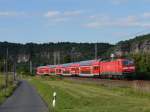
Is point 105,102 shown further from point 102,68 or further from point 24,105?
point 102,68

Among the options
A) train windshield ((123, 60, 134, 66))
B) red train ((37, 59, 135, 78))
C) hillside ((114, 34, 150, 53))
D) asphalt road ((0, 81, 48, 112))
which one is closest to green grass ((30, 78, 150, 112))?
asphalt road ((0, 81, 48, 112))

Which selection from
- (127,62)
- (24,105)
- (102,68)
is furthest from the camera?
(102,68)

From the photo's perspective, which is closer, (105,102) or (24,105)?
(105,102)

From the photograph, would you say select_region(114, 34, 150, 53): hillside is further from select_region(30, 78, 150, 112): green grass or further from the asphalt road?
the asphalt road

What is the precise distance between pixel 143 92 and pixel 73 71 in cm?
6611

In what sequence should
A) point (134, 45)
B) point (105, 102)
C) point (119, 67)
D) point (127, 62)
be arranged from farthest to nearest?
point (134, 45), point (119, 67), point (127, 62), point (105, 102)

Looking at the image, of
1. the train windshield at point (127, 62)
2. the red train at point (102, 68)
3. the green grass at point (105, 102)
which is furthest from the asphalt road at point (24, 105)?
the train windshield at point (127, 62)

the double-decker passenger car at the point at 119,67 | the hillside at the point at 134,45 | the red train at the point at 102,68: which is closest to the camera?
the double-decker passenger car at the point at 119,67

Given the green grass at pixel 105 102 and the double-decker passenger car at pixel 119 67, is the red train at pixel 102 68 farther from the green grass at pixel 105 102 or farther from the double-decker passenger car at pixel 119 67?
the green grass at pixel 105 102

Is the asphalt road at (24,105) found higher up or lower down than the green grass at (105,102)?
lower down

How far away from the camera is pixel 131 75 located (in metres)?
62.7

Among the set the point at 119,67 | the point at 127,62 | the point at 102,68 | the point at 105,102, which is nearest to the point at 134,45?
the point at 102,68

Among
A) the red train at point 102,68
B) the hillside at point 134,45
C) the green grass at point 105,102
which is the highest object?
the hillside at point 134,45

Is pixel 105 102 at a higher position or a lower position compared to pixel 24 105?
higher
